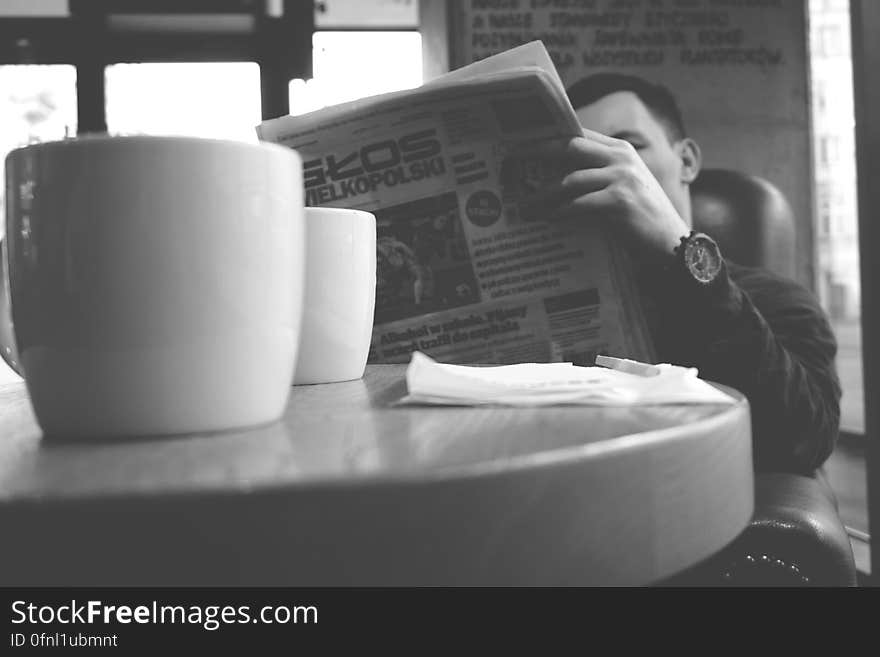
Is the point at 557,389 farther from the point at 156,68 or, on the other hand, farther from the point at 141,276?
the point at 156,68

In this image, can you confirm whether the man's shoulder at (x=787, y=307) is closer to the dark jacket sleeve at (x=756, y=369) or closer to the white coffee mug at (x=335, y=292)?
the dark jacket sleeve at (x=756, y=369)

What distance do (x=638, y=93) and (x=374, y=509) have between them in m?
1.90

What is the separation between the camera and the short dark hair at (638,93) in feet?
6.28

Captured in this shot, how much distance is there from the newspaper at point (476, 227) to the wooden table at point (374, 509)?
0.50 metres

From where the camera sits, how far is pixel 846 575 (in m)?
0.68

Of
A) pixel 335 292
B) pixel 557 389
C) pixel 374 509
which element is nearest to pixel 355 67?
pixel 335 292

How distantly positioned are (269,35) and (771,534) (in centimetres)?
310

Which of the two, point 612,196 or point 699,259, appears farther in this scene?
point 699,259

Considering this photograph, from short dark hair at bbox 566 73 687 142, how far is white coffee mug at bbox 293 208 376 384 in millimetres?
1390

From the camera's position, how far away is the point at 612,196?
0.91m

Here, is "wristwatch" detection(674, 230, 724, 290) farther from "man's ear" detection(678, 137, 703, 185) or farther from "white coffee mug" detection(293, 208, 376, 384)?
"man's ear" detection(678, 137, 703, 185)
